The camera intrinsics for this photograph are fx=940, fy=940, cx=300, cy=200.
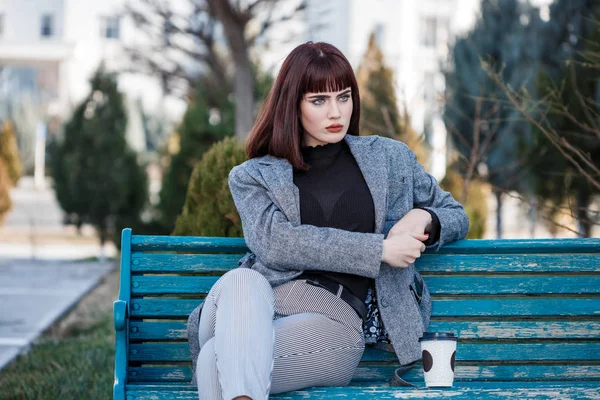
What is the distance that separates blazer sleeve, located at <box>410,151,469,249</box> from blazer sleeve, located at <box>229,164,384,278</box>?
0.27 metres

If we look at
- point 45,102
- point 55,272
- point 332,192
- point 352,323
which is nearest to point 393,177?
point 332,192

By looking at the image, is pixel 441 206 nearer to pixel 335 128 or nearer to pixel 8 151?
pixel 335 128

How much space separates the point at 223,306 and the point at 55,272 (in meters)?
8.53

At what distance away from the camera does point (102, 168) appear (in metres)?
12.5

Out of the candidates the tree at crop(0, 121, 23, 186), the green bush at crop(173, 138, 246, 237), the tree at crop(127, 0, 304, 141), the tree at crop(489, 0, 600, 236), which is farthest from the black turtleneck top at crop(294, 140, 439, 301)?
the tree at crop(0, 121, 23, 186)

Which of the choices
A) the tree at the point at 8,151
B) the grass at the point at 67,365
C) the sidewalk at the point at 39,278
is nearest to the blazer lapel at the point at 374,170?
the grass at the point at 67,365

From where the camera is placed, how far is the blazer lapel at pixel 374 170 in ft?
10.2

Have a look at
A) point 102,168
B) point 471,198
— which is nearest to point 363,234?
point 471,198

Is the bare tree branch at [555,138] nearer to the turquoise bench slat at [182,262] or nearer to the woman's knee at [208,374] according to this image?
the turquoise bench slat at [182,262]

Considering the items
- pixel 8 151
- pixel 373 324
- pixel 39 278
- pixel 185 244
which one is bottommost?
pixel 39 278

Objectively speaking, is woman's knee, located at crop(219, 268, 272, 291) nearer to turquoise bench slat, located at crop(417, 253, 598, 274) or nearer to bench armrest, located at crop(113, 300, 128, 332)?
bench armrest, located at crop(113, 300, 128, 332)

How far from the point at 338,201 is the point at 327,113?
0.97 feet

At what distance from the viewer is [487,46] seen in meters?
12.2

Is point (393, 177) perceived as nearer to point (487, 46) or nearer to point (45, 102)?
point (487, 46)
